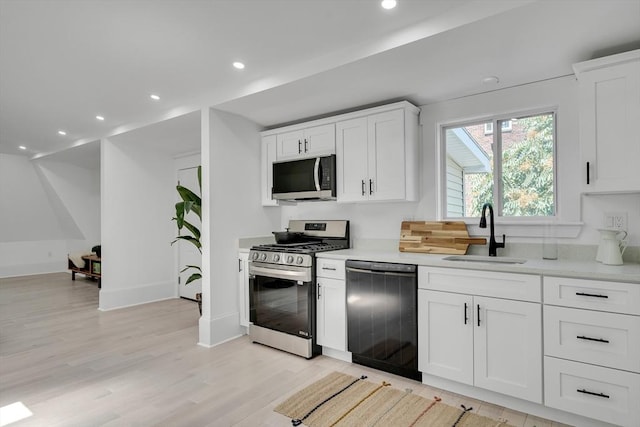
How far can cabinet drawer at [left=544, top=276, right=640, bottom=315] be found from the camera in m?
1.89

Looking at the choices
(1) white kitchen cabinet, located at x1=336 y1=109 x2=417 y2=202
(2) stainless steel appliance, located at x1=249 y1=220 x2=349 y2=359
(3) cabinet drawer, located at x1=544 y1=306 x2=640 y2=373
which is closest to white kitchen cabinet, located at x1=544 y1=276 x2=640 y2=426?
(3) cabinet drawer, located at x1=544 y1=306 x2=640 y2=373

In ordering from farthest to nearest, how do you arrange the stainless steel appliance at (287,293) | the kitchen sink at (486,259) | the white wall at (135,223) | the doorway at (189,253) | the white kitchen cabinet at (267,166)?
the doorway at (189,253) < the white wall at (135,223) < the white kitchen cabinet at (267,166) < the stainless steel appliance at (287,293) < the kitchen sink at (486,259)

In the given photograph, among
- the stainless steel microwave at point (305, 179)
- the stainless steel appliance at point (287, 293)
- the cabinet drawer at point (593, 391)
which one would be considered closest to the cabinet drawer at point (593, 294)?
the cabinet drawer at point (593, 391)

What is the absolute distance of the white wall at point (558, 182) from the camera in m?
2.56

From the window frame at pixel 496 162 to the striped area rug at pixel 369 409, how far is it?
4.86 ft

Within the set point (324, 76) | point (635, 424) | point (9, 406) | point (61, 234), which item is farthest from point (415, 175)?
point (61, 234)

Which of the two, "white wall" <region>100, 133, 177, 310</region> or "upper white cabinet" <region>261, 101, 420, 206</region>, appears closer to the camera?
"upper white cabinet" <region>261, 101, 420, 206</region>

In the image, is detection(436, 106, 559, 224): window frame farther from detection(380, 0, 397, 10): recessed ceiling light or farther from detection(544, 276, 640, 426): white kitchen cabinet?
detection(380, 0, 397, 10): recessed ceiling light

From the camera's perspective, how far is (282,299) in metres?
3.30

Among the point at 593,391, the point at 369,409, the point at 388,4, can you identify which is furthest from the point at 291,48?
the point at 593,391

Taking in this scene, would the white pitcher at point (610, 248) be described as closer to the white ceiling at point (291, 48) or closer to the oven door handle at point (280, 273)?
the white ceiling at point (291, 48)

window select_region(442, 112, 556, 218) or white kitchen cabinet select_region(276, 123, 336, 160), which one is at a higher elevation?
white kitchen cabinet select_region(276, 123, 336, 160)

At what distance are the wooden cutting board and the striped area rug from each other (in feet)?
3.79

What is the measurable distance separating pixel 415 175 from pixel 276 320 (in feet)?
6.00
